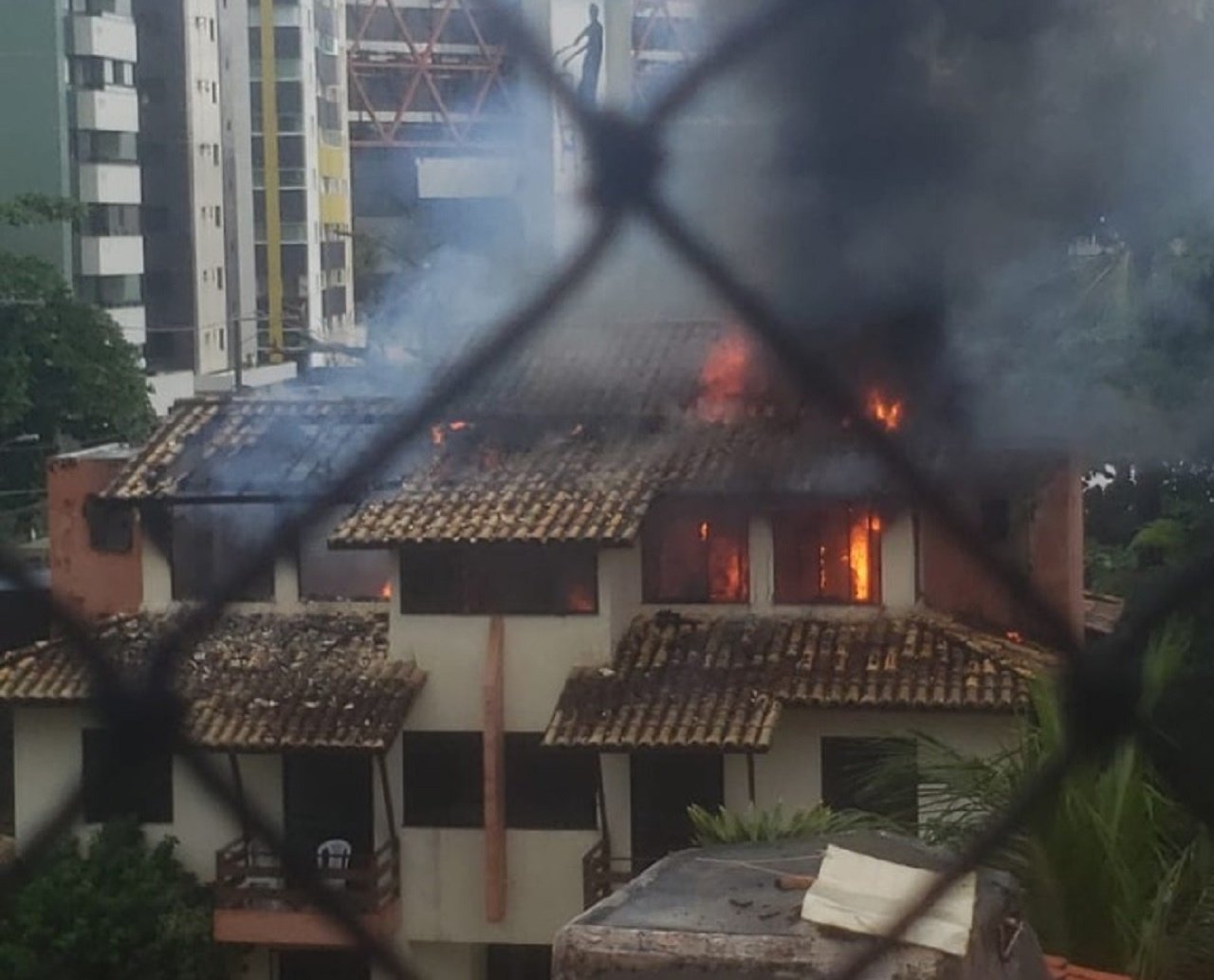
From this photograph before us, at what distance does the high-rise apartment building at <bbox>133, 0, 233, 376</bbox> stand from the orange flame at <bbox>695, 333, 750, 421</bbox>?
2.76m

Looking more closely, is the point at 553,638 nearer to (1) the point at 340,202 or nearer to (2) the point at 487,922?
(2) the point at 487,922

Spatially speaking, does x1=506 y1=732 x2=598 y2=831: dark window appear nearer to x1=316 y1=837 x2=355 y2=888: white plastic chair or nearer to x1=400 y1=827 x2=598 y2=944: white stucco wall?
x1=400 y1=827 x2=598 y2=944: white stucco wall

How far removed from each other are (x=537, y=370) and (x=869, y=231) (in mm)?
2383

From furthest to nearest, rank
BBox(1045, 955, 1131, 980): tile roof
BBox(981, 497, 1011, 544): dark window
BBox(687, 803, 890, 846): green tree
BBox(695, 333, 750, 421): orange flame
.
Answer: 1. BBox(695, 333, 750, 421): orange flame
2. BBox(687, 803, 890, 846): green tree
3. BBox(981, 497, 1011, 544): dark window
4. BBox(1045, 955, 1131, 980): tile roof

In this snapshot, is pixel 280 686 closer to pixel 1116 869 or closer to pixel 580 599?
pixel 580 599

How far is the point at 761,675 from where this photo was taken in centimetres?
340

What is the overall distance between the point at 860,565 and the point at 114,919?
1376 millimetres

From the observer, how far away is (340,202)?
3.03m

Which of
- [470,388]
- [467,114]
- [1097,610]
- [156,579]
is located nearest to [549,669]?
[156,579]

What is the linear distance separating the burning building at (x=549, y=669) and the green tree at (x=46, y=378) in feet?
1.93

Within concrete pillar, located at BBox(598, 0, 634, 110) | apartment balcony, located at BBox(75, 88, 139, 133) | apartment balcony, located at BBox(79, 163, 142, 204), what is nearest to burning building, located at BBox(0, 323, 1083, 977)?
apartment balcony, located at BBox(75, 88, 139, 133)

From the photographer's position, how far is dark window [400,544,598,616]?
345 cm

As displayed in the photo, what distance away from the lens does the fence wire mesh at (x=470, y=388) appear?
1.13 ft

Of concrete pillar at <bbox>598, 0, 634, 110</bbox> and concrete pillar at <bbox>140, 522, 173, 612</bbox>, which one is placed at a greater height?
concrete pillar at <bbox>598, 0, 634, 110</bbox>
